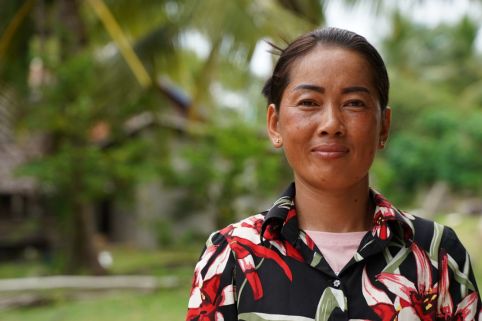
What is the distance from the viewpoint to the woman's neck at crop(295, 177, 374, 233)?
1482 millimetres

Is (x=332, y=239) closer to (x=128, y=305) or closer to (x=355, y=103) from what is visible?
(x=355, y=103)

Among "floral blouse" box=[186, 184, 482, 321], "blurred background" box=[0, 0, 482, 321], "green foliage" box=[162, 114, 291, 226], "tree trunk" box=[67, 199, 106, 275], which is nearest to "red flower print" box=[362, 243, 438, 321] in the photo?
"floral blouse" box=[186, 184, 482, 321]

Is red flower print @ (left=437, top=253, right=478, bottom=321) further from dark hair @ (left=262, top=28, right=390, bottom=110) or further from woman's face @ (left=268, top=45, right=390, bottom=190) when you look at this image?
dark hair @ (left=262, top=28, right=390, bottom=110)

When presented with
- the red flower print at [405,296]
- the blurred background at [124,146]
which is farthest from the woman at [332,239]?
the blurred background at [124,146]

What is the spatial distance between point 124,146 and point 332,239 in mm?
10605

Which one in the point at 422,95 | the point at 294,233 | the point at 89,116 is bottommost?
the point at 294,233

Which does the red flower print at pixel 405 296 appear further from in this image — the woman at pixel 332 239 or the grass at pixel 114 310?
the grass at pixel 114 310

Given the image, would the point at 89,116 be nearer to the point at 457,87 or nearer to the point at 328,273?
the point at 328,273

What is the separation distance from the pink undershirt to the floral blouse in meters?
0.02

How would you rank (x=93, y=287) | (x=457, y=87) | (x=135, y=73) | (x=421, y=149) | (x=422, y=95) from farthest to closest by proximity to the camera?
1. (x=457, y=87)
2. (x=422, y=95)
3. (x=421, y=149)
4. (x=135, y=73)
5. (x=93, y=287)

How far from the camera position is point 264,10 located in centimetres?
866

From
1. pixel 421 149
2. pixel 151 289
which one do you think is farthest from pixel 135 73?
pixel 421 149

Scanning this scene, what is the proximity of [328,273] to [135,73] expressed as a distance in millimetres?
9549

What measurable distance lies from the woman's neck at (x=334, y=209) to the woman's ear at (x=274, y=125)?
0.10m
